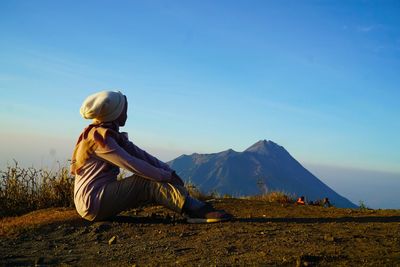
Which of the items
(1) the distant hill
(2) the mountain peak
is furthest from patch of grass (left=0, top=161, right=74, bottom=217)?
(2) the mountain peak

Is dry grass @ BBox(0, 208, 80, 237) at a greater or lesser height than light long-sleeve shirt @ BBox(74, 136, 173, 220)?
lesser

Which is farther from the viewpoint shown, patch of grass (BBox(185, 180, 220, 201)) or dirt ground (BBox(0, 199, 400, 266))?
patch of grass (BBox(185, 180, 220, 201))

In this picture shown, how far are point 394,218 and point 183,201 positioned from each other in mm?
2873

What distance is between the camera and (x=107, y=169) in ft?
16.9

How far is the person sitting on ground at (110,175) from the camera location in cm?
499

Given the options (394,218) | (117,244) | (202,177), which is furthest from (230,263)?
(202,177)

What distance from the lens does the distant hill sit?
88.1m

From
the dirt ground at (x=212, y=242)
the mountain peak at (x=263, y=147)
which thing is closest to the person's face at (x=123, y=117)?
the dirt ground at (x=212, y=242)

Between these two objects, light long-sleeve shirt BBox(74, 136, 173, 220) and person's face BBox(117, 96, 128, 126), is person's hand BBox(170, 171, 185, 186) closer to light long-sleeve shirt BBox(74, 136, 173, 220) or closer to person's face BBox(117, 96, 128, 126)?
light long-sleeve shirt BBox(74, 136, 173, 220)

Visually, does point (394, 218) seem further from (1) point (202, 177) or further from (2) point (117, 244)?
(1) point (202, 177)

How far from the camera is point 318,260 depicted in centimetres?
354

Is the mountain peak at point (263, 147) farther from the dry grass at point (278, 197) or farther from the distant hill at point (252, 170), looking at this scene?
the dry grass at point (278, 197)

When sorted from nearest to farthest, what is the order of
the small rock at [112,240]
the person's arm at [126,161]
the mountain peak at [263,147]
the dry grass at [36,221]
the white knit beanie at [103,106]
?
the small rock at [112,240] < the person's arm at [126,161] < the white knit beanie at [103,106] < the dry grass at [36,221] < the mountain peak at [263,147]

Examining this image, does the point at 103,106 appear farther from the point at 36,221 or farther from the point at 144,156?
the point at 36,221
